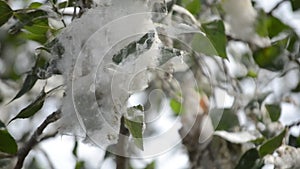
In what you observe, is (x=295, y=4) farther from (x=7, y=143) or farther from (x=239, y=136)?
(x=7, y=143)

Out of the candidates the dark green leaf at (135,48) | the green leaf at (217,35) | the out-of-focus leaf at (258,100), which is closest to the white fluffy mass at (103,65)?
the dark green leaf at (135,48)

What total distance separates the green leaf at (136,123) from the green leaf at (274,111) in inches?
19.5

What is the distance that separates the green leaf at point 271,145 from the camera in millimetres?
1074

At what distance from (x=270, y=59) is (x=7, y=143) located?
2.02 feet

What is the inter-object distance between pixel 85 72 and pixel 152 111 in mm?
633

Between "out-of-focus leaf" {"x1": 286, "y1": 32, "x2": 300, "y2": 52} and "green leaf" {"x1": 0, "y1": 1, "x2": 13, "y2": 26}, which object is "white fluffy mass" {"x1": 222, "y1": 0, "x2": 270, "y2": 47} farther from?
"green leaf" {"x1": 0, "y1": 1, "x2": 13, "y2": 26}

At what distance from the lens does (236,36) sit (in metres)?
1.49

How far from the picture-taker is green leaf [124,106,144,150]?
0.81 metres

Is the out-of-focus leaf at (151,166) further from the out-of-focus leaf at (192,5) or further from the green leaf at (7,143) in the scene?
the green leaf at (7,143)

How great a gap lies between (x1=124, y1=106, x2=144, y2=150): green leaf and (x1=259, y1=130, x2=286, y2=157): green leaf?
33 cm

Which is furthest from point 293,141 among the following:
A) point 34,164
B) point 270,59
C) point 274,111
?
point 34,164

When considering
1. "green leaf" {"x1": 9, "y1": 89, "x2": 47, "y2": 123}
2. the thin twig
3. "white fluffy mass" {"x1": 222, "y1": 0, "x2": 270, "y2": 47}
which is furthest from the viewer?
"white fluffy mass" {"x1": 222, "y1": 0, "x2": 270, "y2": 47}

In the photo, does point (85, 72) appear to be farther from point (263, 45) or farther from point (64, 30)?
point (263, 45)

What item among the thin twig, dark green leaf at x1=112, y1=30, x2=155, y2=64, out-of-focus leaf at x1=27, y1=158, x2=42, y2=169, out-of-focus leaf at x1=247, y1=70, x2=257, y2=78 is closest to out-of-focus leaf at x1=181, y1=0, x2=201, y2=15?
out-of-focus leaf at x1=247, y1=70, x2=257, y2=78
